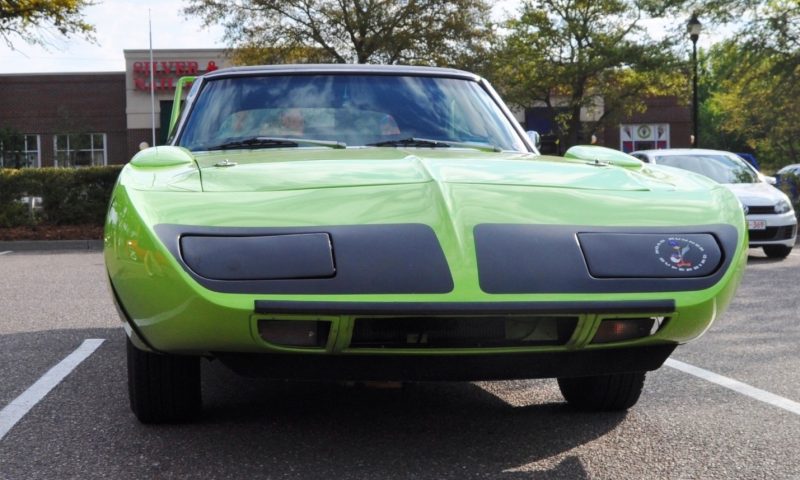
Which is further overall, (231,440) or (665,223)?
(231,440)

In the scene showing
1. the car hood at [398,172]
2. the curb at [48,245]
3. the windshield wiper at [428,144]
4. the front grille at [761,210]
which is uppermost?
the windshield wiper at [428,144]

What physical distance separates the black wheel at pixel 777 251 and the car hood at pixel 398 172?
369 inches

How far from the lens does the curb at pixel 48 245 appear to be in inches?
639

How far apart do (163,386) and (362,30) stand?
2671cm

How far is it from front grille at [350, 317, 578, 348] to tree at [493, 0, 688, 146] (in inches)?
1309

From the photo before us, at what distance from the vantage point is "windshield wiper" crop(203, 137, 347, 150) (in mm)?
4012

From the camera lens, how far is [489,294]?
268cm

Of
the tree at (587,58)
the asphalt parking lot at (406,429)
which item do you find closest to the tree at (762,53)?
the tree at (587,58)

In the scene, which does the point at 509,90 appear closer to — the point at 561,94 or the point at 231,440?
the point at 561,94

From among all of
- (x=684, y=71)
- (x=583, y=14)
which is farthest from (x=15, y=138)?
(x=684, y=71)

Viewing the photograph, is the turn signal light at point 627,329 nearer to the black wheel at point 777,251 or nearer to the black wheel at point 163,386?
the black wheel at point 163,386

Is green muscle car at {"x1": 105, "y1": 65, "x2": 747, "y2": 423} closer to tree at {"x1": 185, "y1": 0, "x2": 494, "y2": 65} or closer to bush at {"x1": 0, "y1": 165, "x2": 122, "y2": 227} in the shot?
bush at {"x1": 0, "y1": 165, "x2": 122, "y2": 227}

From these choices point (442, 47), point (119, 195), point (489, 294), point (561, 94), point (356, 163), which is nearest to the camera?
point (489, 294)

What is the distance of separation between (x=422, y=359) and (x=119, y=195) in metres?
1.10
